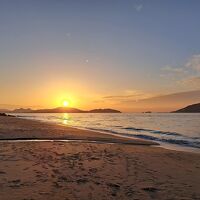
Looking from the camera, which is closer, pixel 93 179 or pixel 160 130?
pixel 93 179

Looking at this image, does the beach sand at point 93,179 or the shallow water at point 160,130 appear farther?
the shallow water at point 160,130

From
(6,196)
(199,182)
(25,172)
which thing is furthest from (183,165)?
(6,196)

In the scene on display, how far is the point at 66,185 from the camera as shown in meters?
7.64

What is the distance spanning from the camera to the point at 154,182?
335 inches

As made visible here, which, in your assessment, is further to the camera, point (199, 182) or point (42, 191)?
point (199, 182)

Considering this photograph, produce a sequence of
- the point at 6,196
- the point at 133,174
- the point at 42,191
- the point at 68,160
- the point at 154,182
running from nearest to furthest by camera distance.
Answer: the point at 6,196, the point at 42,191, the point at 154,182, the point at 133,174, the point at 68,160

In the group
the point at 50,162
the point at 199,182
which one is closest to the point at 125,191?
the point at 199,182

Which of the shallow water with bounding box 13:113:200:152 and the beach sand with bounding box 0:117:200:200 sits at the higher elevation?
the shallow water with bounding box 13:113:200:152

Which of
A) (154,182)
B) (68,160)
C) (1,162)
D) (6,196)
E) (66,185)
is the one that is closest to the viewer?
(6,196)

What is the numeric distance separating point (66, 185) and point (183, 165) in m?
6.42

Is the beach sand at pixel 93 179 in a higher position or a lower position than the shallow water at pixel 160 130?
lower

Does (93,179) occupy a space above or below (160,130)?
below

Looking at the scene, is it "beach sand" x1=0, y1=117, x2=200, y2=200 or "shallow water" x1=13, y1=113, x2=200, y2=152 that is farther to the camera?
"shallow water" x1=13, y1=113, x2=200, y2=152

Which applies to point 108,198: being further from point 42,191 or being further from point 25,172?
point 25,172
